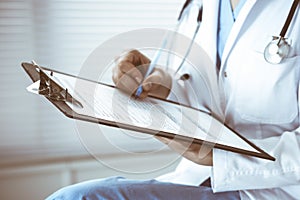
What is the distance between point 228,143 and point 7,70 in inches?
34.3

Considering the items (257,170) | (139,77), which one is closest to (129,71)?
(139,77)

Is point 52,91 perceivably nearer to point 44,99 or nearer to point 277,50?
point 277,50

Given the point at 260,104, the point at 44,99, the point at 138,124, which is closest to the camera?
the point at 138,124

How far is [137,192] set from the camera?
2.99 feet

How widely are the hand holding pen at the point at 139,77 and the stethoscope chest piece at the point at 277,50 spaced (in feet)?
0.92

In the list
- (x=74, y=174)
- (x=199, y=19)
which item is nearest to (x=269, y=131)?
(x=199, y=19)

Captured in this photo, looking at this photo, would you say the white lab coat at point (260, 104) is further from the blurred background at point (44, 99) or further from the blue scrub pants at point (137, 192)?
the blurred background at point (44, 99)

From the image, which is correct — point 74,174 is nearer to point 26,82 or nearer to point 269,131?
point 26,82

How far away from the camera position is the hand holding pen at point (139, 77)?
1.03m

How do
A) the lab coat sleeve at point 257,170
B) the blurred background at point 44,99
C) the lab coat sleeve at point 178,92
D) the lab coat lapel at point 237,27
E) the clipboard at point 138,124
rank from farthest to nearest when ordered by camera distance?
the blurred background at point 44,99, the lab coat sleeve at point 178,92, the lab coat lapel at point 237,27, the lab coat sleeve at point 257,170, the clipboard at point 138,124

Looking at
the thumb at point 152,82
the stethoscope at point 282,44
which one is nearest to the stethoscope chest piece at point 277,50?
the stethoscope at point 282,44

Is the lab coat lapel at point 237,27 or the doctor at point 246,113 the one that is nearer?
the doctor at point 246,113

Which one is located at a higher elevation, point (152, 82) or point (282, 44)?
point (282, 44)

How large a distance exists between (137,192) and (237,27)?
0.41 metres
